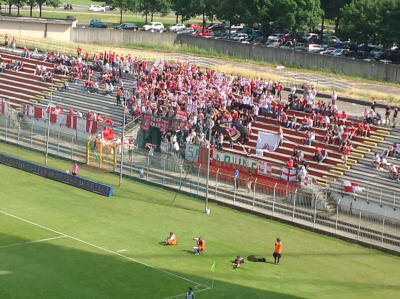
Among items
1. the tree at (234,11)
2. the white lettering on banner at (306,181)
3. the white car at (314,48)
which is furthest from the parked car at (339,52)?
the white lettering on banner at (306,181)

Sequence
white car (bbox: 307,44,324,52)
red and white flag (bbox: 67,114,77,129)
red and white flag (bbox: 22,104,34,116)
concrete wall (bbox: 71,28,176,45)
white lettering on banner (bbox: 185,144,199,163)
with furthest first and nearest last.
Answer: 1. concrete wall (bbox: 71,28,176,45)
2. white car (bbox: 307,44,324,52)
3. red and white flag (bbox: 22,104,34,116)
4. red and white flag (bbox: 67,114,77,129)
5. white lettering on banner (bbox: 185,144,199,163)

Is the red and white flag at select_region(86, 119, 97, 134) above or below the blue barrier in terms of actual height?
above

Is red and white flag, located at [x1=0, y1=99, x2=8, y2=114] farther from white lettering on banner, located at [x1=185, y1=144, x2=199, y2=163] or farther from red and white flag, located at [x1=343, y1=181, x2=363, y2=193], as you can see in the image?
red and white flag, located at [x1=343, y1=181, x2=363, y2=193]

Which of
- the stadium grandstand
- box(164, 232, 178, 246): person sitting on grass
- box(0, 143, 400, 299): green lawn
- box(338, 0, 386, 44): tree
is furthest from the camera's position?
box(338, 0, 386, 44): tree

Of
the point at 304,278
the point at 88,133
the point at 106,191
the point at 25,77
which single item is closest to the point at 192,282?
the point at 304,278

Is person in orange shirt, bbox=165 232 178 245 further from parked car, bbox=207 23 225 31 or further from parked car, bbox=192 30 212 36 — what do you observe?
parked car, bbox=207 23 225 31

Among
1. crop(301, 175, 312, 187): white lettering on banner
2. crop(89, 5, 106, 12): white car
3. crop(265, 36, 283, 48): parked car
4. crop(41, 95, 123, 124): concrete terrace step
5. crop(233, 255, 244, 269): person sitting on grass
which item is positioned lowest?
crop(233, 255, 244, 269): person sitting on grass

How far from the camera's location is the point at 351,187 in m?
50.1

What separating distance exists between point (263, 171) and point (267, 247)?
417 inches

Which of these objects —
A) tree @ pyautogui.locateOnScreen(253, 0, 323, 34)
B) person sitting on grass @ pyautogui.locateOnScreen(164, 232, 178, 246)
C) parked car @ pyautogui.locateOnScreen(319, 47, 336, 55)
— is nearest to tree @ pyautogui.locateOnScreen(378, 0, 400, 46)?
parked car @ pyautogui.locateOnScreen(319, 47, 336, 55)

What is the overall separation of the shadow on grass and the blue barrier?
1159 cm

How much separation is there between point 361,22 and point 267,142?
130 feet

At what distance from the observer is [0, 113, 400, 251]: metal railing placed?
154 feet

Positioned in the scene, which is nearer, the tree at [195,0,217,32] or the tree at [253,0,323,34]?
the tree at [253,0,323,34]
